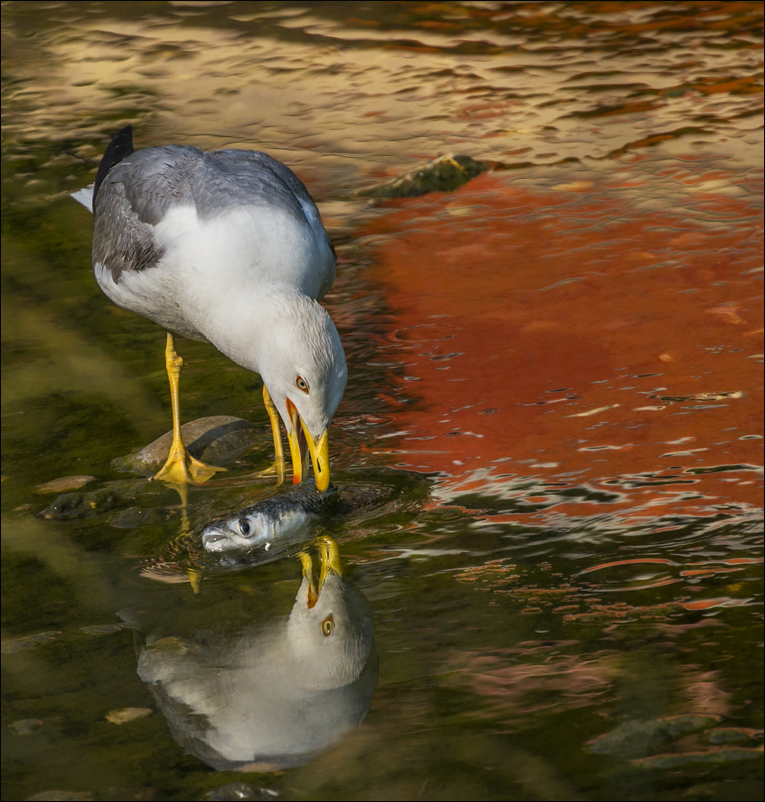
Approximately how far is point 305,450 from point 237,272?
0.75m

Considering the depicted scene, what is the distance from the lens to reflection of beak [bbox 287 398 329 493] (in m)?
3.96

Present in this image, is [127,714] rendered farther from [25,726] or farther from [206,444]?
[206,444]

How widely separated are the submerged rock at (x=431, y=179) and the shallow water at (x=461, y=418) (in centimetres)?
14

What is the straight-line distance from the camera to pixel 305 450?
4230mm

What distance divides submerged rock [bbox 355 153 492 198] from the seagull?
3.46 metres

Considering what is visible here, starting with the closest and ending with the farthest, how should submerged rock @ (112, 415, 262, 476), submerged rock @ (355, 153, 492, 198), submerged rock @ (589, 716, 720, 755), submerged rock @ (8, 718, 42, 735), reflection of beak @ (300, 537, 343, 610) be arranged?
submerged rock @ (589, 716, 720, 755), submerged rock @ (8, 718, 42, 735), reflection of beak @ (300, 537, 343, 610), submerged rock @ (112, 415, 262, 476), submerged rock @ (355, 153, 492, 198)

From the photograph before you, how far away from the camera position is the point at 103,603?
3.79 metres

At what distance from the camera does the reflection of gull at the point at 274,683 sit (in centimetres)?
302

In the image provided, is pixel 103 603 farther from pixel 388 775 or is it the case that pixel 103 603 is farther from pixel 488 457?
pixel 488 457

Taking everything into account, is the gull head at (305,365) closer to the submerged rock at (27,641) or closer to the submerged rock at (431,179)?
the submerged rock at (27,641)

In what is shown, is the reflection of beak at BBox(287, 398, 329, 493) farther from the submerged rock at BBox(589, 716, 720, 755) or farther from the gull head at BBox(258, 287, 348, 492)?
the submerged rock at BBox(589, 716, 720, 755)

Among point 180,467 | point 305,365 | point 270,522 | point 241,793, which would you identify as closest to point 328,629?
point 270,522

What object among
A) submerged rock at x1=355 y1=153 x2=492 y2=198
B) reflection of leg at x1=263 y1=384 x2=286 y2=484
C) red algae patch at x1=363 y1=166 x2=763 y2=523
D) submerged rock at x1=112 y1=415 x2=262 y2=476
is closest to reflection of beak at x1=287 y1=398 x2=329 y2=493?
reflection of leg at x1=263 y1=384 x2=286 y2=484

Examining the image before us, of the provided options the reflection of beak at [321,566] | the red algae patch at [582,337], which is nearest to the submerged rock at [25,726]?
the reflection of beak at [321,566]
